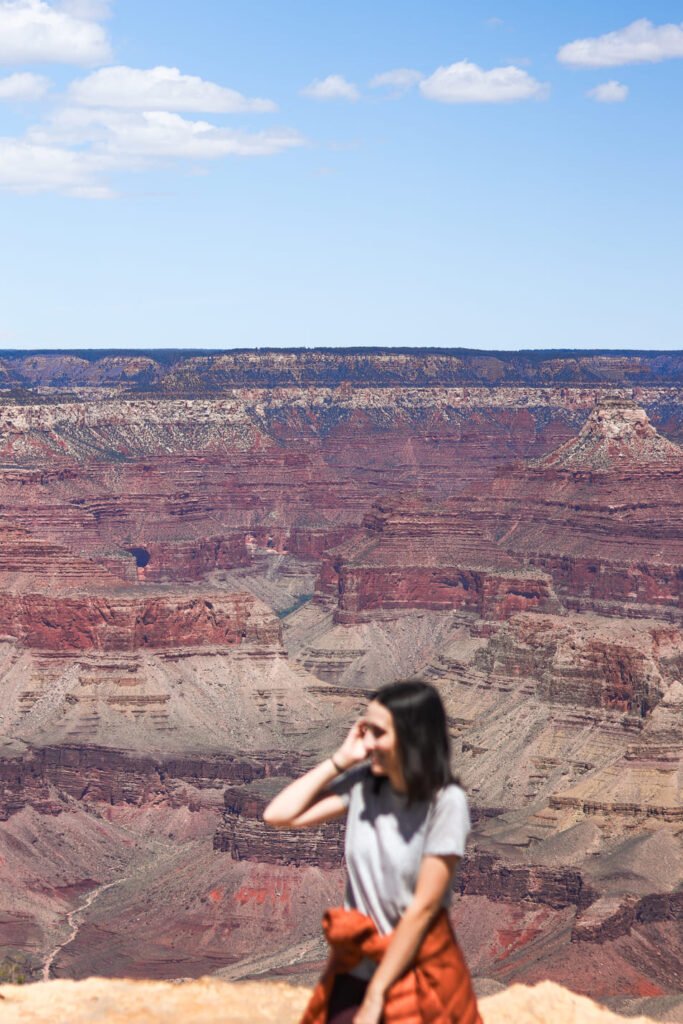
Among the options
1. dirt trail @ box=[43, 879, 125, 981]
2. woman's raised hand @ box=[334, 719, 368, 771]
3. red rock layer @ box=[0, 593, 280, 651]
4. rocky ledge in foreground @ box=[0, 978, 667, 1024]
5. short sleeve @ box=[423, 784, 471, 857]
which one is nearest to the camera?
short sleeve @ box=[423, 784, 471, 857]

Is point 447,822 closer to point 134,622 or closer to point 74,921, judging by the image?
point 74,921

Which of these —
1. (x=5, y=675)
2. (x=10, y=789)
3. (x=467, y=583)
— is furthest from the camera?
(x=467, y=583)

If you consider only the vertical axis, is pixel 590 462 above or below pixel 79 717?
above

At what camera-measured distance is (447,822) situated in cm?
1623

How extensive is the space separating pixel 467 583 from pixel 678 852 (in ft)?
243

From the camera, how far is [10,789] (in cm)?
10912

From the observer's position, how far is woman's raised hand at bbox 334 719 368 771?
16594 mm

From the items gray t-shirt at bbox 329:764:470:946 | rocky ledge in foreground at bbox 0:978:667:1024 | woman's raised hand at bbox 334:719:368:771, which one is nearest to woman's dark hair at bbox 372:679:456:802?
gray t-shirt at bbox 329:764:470:946

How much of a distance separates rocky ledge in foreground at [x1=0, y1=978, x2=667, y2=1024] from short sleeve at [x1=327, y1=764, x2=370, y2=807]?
6126 mm

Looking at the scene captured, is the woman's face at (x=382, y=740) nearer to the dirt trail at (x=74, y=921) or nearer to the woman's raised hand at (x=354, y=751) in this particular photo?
the woman's raised hand at (x=354, y=751)

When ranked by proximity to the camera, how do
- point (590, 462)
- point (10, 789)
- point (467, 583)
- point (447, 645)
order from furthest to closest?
point (590, 462) → point (467, 583) → point (447, 645) → point (10, 789)

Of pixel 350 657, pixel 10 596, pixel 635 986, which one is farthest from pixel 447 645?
pixel 635 986

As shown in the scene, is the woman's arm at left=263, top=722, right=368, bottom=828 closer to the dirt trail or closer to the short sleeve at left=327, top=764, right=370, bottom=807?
the short sleeve at left=327, top=764, right=370, bottom=807

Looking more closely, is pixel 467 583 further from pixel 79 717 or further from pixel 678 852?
pixel 678 852
